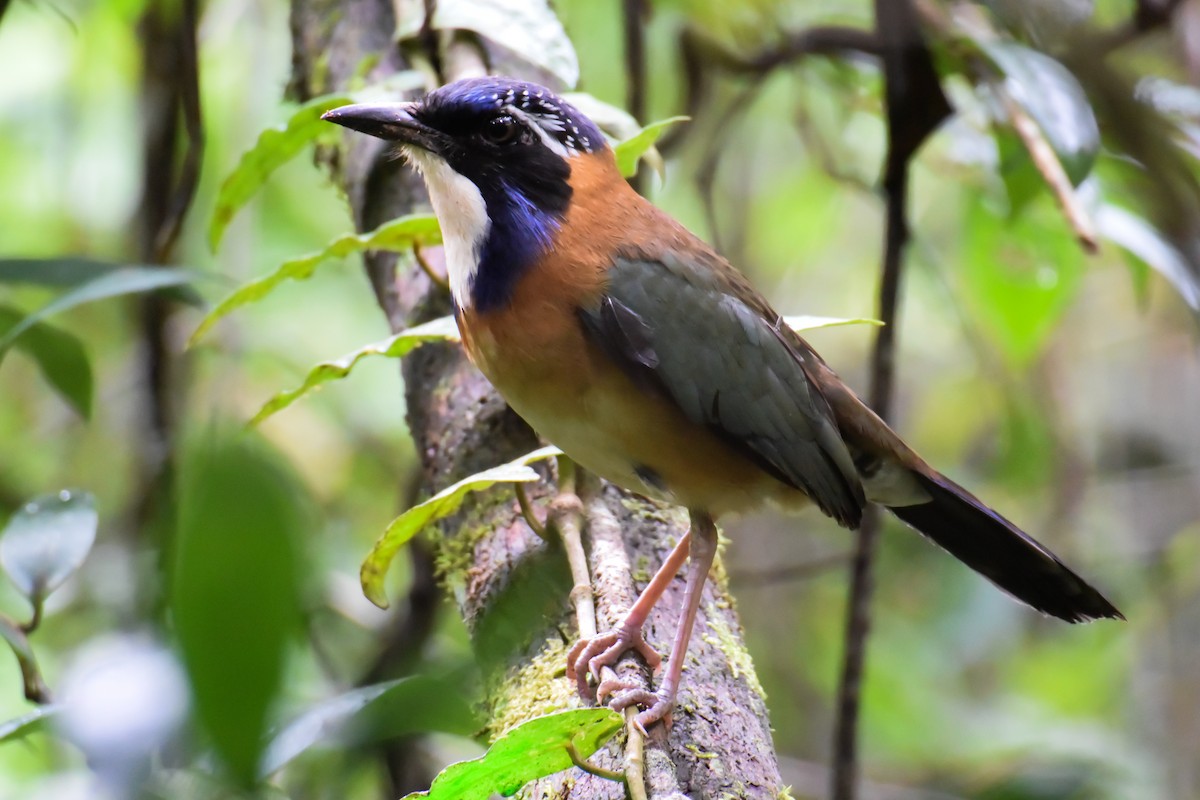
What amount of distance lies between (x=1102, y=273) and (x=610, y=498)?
234 inches

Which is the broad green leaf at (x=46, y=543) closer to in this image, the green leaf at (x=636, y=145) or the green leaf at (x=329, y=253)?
the green leaf at (x=329, y=253)

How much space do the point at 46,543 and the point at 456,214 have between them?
3.89 feet

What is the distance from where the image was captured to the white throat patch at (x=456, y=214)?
2.80 meters

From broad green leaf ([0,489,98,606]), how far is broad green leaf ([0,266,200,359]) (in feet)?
1.39

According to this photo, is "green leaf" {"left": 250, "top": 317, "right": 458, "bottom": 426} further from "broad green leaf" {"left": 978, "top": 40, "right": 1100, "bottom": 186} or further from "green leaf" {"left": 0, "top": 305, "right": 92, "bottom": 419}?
"broad green leaf" {"left": 978, "top": 40, "right": 1100, "bottom": 186}

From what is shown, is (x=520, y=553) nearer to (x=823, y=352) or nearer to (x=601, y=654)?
(x=601, y=654)

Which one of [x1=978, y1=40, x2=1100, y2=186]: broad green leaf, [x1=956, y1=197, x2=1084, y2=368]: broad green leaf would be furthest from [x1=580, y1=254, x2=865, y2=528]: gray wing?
[x1=956, y1=197, x2=1084, y2=368]: broad green leaf

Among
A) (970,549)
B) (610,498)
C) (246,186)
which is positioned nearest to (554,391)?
(610,498)

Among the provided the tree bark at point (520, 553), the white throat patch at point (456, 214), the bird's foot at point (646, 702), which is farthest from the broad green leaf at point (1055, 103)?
the bird's foot at point (646, 702)

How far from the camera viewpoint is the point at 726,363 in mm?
2807

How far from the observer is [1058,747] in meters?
5.38

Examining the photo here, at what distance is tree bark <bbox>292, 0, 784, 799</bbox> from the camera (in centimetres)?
211

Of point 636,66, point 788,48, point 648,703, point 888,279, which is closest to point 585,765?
point 648,703

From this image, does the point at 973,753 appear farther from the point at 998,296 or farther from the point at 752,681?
the point at 752,681
